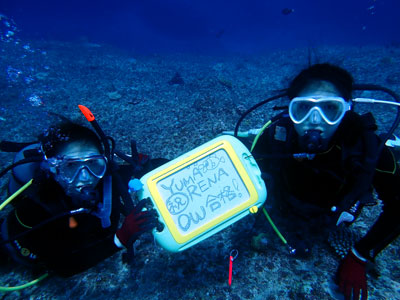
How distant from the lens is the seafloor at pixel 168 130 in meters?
2.11

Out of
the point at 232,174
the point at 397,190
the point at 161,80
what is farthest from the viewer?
the point at 161,80

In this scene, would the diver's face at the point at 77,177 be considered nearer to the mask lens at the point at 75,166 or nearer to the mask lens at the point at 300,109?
the mask lens at the point at 75,166

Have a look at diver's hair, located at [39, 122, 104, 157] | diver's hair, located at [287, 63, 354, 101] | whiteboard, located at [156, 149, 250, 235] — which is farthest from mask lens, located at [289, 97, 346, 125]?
diver's hair, located at [39, 122, 104, 157]

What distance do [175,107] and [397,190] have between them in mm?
5068

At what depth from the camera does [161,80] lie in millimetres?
9055

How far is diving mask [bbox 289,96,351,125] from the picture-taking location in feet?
6.40

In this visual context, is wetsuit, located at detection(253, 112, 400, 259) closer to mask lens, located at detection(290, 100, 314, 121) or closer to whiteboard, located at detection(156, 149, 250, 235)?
mask lens, located at detection(290, 100, 314, 121)

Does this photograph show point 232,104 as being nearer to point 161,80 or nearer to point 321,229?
point 321,229

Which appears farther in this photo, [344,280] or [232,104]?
[232,104]

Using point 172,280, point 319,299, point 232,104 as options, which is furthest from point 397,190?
point 232,104

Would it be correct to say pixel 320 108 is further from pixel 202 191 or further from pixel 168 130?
pixel 168 130

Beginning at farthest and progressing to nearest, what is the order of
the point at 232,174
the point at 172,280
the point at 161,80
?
the point at 161,80
the point at 172,280
the point at 232,174

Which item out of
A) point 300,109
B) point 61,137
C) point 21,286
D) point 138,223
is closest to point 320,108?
point 300,109

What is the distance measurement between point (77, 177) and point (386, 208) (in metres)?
3.37
